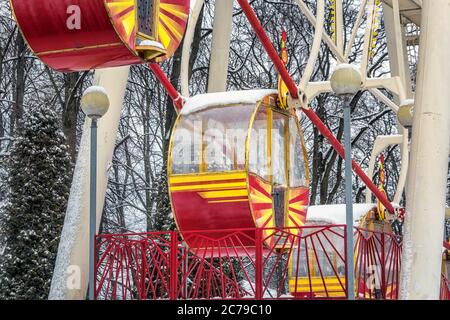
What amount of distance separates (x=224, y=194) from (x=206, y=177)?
31cm

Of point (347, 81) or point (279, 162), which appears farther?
point (279, 162)

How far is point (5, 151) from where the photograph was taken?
2625cm

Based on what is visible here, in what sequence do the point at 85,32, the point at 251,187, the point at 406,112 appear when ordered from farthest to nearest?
the point at 406,112
the point at 251,187
the point at 85,32

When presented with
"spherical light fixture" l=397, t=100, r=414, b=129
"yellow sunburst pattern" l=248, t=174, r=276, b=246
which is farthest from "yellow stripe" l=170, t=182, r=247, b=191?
"spherical light fixture" l=397, t=100, r=414, b=129

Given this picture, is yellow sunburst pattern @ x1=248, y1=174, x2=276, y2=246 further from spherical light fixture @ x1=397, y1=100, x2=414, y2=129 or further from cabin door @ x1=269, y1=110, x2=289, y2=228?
spherical light fixture @ x1=397, y1=100, x2=414, y2=129

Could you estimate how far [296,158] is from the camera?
12180 millimetres

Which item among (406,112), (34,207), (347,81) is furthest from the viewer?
(34,207)

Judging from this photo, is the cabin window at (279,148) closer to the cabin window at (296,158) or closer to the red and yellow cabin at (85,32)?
the cabin window at (296,158)

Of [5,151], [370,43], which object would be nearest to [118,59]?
[370,43]

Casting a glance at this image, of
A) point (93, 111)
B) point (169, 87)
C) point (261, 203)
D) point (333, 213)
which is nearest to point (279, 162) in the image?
point (261, 203)

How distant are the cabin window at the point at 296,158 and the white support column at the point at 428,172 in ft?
6.36

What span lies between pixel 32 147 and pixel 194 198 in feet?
29.5

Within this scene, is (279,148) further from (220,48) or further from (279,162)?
(220,48)

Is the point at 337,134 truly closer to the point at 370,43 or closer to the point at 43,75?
the point at 43,75
